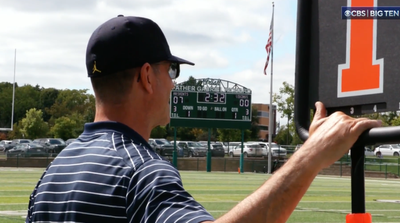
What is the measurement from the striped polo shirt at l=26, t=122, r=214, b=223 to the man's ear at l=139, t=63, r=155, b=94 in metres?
0.16

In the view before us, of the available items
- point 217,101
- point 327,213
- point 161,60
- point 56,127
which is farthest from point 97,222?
point 56,127

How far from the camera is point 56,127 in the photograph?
A: 7800 centimetres

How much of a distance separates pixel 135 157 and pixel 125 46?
1.37 feet

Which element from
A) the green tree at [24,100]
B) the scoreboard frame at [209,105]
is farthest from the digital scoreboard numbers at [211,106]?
the green tree at [24,100]

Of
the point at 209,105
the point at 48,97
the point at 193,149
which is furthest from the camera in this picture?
the point at 48,97

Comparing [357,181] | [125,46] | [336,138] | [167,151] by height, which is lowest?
[167,151]

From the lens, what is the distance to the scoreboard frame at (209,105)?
127 ft

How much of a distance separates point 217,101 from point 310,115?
37.1 metres

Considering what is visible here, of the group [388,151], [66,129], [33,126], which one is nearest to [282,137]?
[66,129]

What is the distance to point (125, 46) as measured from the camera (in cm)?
229

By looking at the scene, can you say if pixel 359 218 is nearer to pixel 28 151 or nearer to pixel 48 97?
pixel 28 151

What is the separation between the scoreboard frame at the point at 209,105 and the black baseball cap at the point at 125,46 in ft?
118

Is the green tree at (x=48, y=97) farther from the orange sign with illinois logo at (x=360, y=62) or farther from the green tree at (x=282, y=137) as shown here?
the orange sign with illinois logo at (x=360, y=62)

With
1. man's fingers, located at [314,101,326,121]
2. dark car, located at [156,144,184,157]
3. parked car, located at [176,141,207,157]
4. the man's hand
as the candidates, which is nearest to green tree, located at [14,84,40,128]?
parked car, located at [176,141,207,157]
